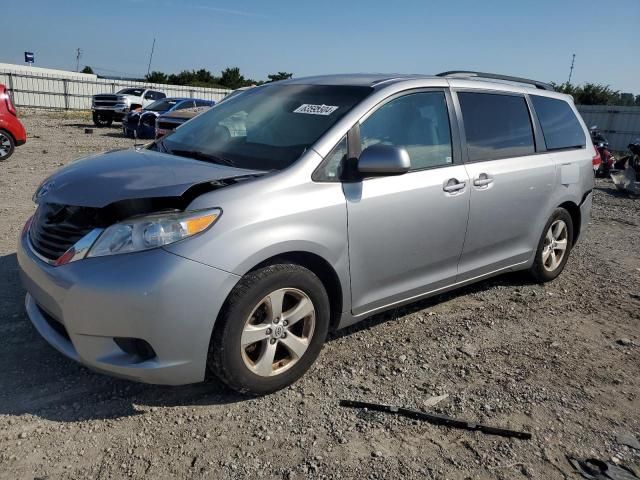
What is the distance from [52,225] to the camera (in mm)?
2906

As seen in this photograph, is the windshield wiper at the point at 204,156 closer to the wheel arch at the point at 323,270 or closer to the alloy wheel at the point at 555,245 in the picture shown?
the wheel arch at the point at 323,270

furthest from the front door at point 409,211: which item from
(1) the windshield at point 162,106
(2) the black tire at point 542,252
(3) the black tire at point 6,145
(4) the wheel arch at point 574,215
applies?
(1) the windshield at point 162,106

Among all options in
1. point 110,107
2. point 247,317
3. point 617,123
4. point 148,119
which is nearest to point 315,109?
point 247,317

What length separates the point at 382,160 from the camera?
3090mm

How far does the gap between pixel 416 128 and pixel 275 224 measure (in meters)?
1.41

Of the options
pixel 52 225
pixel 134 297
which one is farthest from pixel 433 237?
pixel 52 225

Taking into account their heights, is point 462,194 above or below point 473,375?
above

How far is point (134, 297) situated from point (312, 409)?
3.80 feet

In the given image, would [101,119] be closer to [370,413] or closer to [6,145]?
[6,145]

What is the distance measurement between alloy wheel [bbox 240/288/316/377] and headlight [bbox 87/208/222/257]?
55cm

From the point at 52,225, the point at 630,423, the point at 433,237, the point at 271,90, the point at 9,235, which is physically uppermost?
the point at 271,90

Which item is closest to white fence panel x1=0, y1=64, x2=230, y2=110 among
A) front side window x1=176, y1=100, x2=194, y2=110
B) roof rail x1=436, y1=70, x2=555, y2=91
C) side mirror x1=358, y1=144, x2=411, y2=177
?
front side window x1=176, y1=100, x2=194, y2=110

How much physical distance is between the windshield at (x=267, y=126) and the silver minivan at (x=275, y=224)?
0.05 ft

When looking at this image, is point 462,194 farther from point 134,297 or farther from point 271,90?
point 134,297
